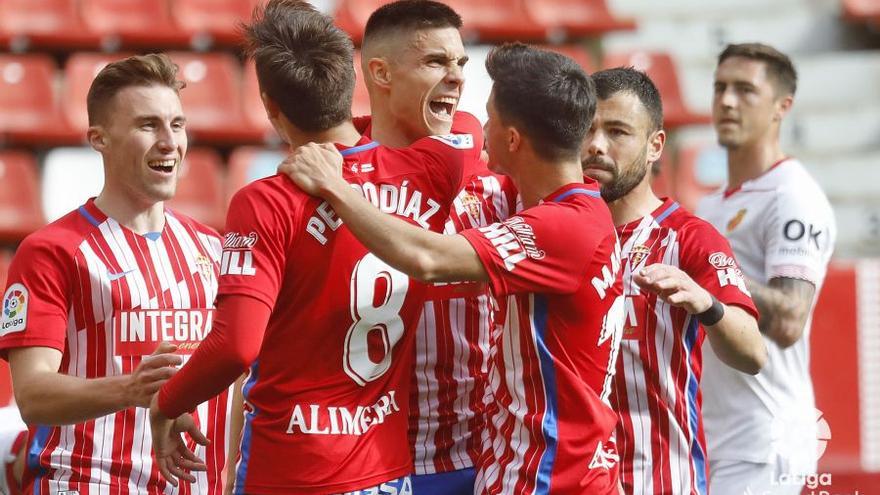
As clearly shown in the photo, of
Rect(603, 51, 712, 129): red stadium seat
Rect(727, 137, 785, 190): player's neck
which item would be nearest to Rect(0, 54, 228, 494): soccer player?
Rect(727, 137, 785, 190): player's neck

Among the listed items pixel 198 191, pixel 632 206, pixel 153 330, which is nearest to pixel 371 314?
pixel 153 330

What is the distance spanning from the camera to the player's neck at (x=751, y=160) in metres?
6.44

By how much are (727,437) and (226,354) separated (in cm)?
307

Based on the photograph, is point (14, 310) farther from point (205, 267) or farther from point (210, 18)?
point (210, 18)

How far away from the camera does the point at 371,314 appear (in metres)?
3.86

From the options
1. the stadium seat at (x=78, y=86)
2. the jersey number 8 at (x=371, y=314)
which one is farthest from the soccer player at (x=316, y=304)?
the stadium seat at (x=78, y=86)

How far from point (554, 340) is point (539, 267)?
0.23m

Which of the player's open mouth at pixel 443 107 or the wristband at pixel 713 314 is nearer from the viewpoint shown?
the wristband at pixel 713 314

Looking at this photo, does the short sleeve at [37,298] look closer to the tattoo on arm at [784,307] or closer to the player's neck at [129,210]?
the player's neck at [129,210]

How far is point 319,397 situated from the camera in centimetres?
381

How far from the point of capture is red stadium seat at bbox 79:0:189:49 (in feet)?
33.9

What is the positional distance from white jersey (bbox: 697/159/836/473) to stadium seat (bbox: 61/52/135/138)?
565 centimetres

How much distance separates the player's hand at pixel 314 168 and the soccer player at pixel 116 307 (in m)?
0.70

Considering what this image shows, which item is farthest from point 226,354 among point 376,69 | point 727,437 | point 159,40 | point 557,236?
point 159,40
